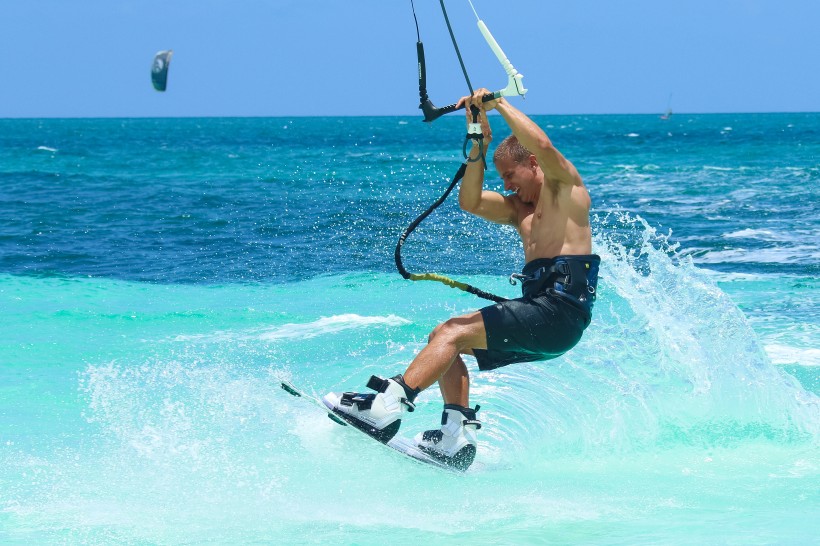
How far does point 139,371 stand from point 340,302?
3724mm

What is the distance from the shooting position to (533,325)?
5191 millimetres

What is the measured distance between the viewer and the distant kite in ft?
50.3

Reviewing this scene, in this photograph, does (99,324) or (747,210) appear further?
(747,210)

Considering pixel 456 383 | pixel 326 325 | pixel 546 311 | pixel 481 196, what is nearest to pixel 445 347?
pixel 456 383

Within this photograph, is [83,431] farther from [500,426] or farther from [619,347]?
[619,347]

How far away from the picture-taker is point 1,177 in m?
33.2

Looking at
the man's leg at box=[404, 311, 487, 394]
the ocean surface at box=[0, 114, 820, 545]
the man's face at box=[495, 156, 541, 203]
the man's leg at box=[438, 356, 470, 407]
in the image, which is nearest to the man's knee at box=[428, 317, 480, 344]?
the man's leg at box=[404, 311, 487, 394]

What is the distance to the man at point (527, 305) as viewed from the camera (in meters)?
5.15

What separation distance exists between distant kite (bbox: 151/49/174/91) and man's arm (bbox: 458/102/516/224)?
1077 cm

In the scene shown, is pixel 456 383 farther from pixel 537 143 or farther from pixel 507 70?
pixel 507 70

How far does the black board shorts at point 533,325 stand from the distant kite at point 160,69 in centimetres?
1124

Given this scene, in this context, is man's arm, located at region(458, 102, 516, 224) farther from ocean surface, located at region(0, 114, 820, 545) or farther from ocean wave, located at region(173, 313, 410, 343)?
ocean wave, located at region(173, 313, 410, 343)

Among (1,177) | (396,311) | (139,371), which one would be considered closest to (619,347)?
(396,311)

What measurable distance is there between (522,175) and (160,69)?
12527 millimetres
